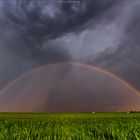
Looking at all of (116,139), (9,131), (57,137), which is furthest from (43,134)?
(116,139)

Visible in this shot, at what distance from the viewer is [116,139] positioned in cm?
1402

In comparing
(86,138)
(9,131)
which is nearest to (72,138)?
(86,138)

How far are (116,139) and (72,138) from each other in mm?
1914

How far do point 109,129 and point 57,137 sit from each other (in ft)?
9.23

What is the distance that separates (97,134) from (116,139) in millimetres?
966

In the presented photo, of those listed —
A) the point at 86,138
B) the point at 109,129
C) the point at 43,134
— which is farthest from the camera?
the point at 109,129

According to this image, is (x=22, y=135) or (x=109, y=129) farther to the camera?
(x=109, y=129)

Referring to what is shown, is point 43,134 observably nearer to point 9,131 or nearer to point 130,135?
point 9,131

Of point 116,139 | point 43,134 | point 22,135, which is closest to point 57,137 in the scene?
point 43,134

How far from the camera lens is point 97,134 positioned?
1459cm

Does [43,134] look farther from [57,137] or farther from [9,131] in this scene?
[9,131]

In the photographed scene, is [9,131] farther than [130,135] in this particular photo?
Yes

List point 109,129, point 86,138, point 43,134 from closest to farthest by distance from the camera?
point 86,138, point 43,134, point 109,129

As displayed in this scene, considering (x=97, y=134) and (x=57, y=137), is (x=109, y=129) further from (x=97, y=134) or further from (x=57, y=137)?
(x=57, y=137)
